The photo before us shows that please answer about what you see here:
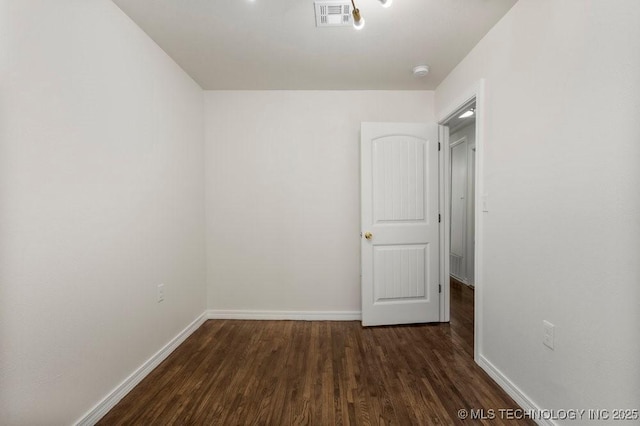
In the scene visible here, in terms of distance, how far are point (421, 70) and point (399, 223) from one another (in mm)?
1388

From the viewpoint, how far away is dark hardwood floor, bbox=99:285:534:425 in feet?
4.78

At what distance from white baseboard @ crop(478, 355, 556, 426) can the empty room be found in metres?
0.02

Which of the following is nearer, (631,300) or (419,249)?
(631,300)

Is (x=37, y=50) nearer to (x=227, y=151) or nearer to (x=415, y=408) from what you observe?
(x=227, y=151)

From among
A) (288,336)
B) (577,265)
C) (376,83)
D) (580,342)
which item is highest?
(376,83)

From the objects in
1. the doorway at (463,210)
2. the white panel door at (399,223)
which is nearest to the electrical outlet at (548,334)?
the white panel door at (399,223)

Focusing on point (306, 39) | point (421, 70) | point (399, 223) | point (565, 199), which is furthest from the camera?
point (399, 223)

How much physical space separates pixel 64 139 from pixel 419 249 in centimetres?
271

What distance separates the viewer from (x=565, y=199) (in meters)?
1.25

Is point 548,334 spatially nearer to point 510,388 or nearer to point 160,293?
point 510,388

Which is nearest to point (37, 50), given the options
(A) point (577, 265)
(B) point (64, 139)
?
(B) point (64, 139)

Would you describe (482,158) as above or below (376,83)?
below

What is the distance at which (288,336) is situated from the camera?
2367mm

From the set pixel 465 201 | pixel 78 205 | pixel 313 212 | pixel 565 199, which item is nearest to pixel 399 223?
pixel 313 212
